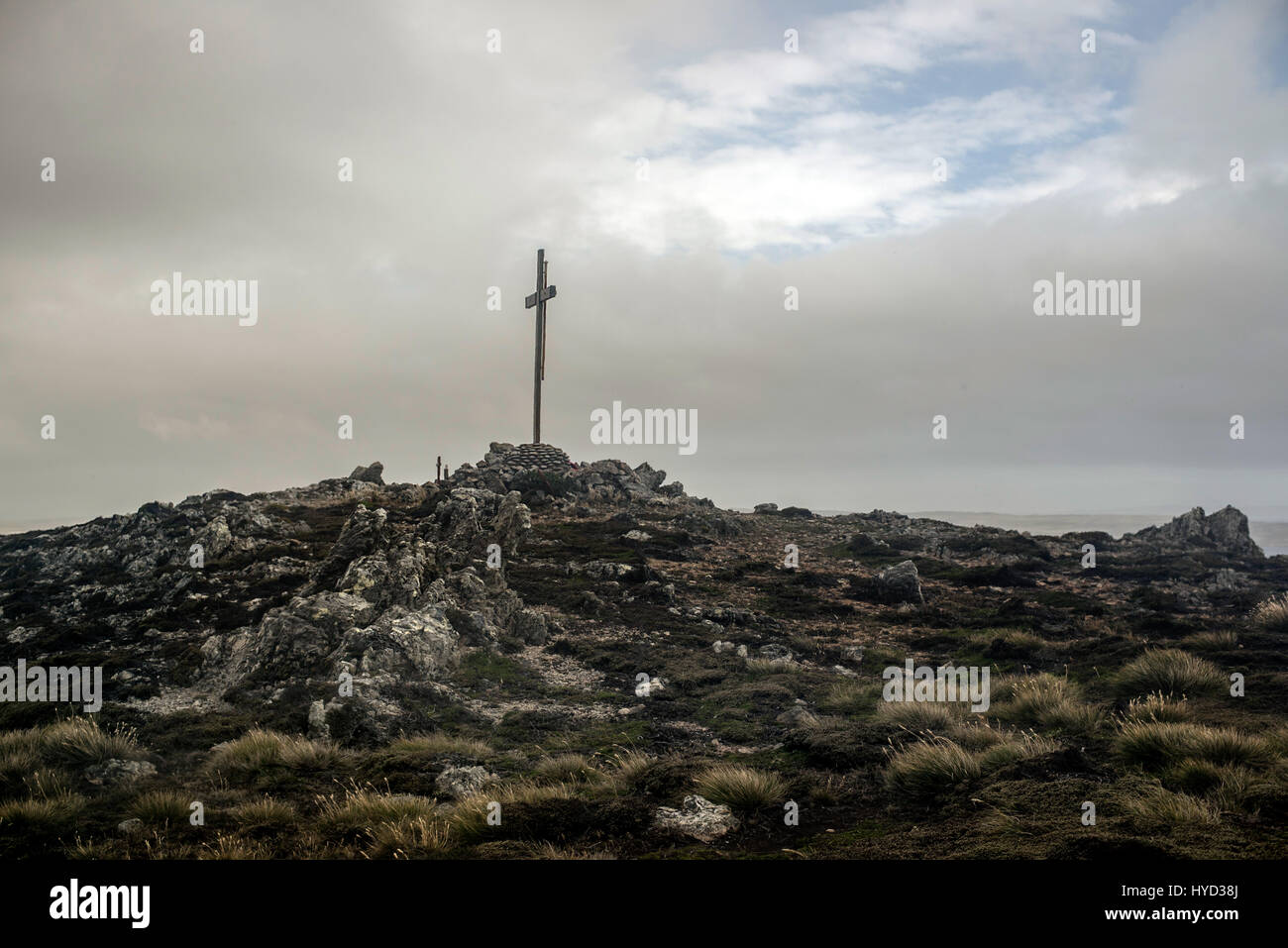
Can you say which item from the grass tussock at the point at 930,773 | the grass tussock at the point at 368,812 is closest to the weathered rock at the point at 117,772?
the grass tussock at the point at 368,812

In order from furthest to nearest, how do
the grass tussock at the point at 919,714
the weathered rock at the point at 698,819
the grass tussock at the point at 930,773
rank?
1. the grass tussock at the point at 919,714
2. the grass tussock at the point at 930,773
3. the weathered rock at the point at 698,819

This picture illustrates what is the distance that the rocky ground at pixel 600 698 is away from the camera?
9.02m

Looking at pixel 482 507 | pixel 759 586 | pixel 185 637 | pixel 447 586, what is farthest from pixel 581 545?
pixel 185 637

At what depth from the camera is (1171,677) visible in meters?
15.1

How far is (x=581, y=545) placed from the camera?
31.3 metres

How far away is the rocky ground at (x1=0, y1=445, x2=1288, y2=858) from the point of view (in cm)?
902

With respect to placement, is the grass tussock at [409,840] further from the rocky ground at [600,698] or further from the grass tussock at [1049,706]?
the grass tussock at [1049,706]

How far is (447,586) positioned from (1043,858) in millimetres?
16550

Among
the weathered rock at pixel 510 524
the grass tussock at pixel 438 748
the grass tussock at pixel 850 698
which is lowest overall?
the grass tussock at pixel 850 698

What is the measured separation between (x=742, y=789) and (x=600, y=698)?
23.2 ft

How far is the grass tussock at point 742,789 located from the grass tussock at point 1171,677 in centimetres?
911

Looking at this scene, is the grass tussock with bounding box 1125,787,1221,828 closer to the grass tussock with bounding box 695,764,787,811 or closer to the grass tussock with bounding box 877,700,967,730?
the grass tussock with bounding box 695,764,787,811
